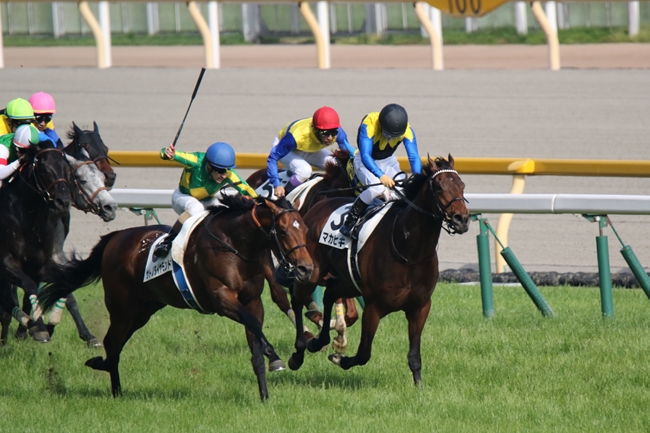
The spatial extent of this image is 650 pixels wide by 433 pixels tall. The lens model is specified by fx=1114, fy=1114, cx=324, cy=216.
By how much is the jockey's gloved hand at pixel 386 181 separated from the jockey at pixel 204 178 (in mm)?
919

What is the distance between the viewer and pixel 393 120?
8.05m

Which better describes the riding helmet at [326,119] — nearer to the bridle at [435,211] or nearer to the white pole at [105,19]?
the bridle at [435,211]

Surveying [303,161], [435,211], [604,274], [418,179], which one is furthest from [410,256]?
[303,161]

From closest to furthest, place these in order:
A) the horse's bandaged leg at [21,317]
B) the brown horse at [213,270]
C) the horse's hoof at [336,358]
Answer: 1. the brown horse at [213,270]
2. the horse's hoof at [336,358]
3. the horse's bandaged leg at [21,317]

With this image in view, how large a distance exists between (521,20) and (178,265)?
57.7 feet

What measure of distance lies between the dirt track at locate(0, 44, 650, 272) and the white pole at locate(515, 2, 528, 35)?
9.41 feet

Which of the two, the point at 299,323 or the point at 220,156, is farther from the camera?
the point at 299,323

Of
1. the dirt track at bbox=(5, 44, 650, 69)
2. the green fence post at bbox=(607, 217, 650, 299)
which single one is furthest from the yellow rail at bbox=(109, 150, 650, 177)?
the dirt track at bbox=(5, 44, 650, 69)

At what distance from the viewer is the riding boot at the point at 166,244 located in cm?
727

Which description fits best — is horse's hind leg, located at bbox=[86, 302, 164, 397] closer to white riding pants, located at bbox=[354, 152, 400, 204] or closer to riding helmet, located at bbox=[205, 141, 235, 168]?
riding helmet, located at bbox=[205, 141, 235, 168]

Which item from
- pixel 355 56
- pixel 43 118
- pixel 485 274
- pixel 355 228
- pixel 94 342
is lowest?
pixel 94 342

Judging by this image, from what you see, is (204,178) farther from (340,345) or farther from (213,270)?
(340,345)

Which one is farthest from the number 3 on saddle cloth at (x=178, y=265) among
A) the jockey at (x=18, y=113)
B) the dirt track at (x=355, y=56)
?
the dirt track at (x=355, y=56)

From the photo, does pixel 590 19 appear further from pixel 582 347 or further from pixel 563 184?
pixel 582 347
